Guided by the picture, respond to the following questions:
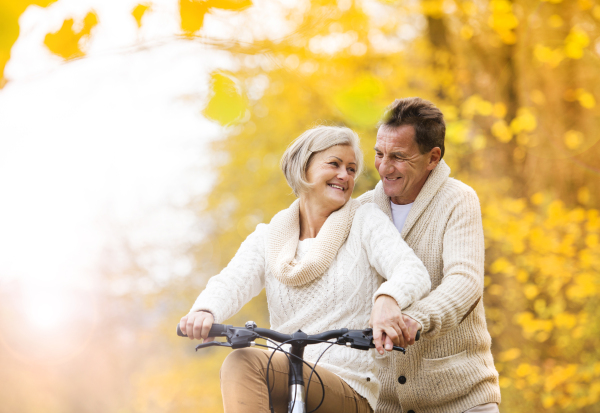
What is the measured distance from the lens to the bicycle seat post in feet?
5.38

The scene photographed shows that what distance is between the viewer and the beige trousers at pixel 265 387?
64.2 inches

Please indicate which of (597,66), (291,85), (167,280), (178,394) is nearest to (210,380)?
(178,394)

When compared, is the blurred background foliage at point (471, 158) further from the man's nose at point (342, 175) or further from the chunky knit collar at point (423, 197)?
the man's nose at point (342, 175)

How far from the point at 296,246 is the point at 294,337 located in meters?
0.49

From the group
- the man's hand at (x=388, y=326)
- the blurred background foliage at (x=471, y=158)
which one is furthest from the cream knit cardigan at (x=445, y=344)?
the blurred background foliage at (x=471, y=158)

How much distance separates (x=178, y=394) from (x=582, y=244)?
464 cm

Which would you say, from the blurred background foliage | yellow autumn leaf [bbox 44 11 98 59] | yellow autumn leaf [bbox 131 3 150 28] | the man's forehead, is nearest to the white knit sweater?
the man's forehead

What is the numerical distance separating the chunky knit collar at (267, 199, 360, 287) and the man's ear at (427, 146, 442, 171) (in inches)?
15.6

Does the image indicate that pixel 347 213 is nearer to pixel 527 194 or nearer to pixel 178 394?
pixel 527 194

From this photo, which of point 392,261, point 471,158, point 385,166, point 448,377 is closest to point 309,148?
point 385,166

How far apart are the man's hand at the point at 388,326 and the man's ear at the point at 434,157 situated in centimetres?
87

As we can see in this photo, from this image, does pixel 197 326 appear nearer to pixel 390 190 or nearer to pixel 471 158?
pixel 390 190

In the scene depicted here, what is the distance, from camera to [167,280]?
6.25 m

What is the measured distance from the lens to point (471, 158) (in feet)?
18.7
